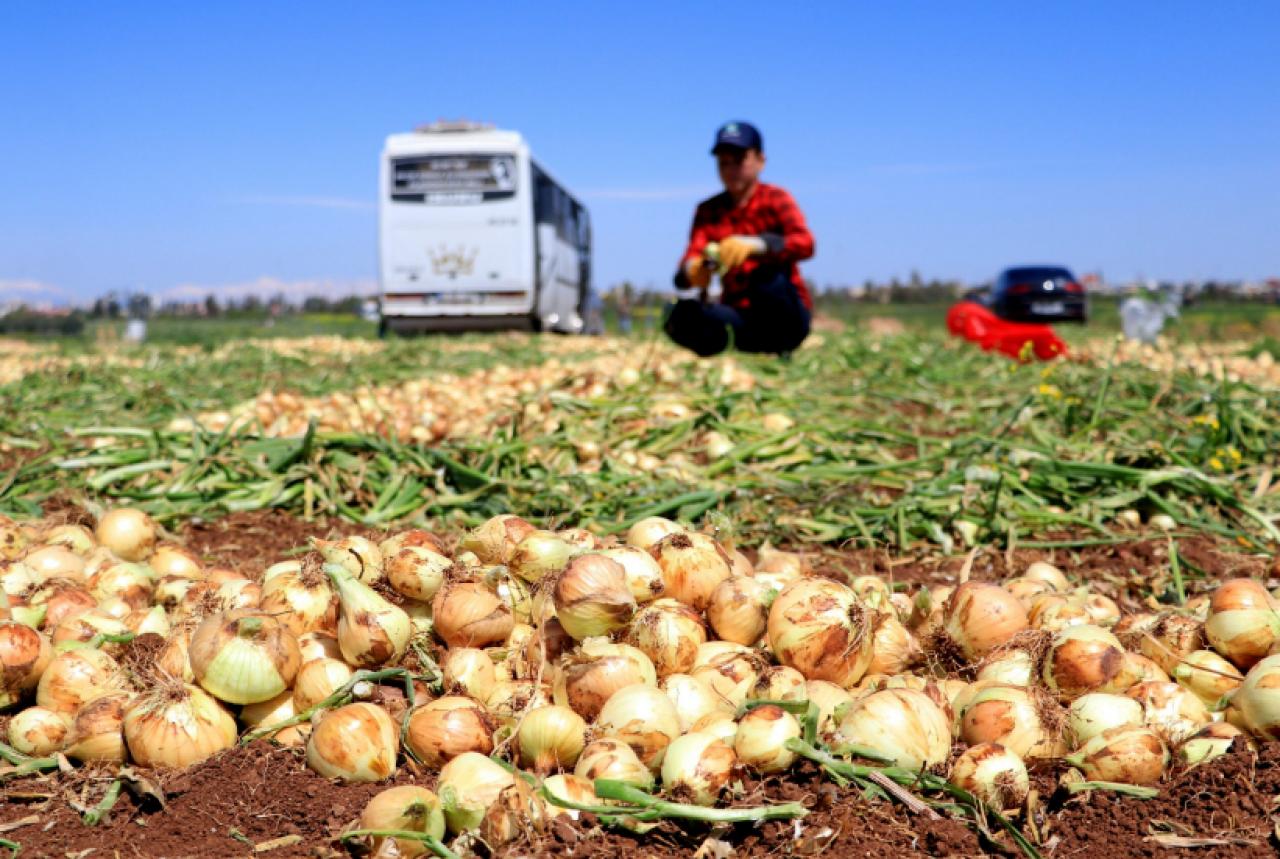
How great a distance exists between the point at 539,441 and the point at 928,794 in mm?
3123

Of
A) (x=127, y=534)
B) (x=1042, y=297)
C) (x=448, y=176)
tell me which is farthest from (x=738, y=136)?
(x=1042, y=297)

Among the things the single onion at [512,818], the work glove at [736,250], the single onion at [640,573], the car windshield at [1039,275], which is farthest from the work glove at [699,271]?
the car windshield at [1039,275]

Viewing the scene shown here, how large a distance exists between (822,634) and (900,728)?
0.98ft

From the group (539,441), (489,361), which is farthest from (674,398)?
(489,361)

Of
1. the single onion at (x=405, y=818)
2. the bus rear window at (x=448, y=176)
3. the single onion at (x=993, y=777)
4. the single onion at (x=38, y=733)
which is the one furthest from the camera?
the bus rear window at (x=448, y=176)

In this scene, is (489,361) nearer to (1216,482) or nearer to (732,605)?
(1216,482)

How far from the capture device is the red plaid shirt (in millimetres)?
7355

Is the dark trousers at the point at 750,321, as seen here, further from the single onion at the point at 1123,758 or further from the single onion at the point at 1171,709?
the single onion at the point at 1123,758

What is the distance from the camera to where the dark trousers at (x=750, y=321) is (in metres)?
7.49

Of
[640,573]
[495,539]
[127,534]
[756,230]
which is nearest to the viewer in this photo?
[640,573]

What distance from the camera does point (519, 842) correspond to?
1669 millimetres

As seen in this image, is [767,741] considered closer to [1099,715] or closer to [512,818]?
[512,818]

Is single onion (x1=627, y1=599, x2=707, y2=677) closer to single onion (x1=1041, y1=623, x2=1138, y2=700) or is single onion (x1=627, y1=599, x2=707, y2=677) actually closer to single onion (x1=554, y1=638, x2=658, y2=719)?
single onion (x1=554, y1=638, x2=658, y2=719)

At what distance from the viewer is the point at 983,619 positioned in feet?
7.42
